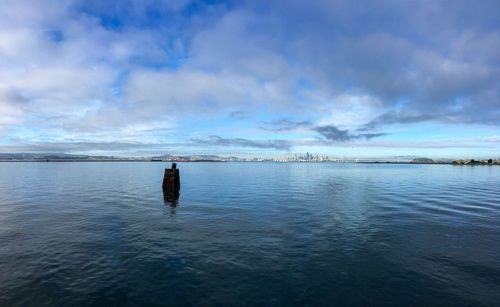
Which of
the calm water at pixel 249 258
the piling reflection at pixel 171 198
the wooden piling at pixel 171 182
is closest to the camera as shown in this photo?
the calm water at pixel 249 258

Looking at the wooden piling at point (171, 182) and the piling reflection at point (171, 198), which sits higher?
the wooden piling at point (171, 182)

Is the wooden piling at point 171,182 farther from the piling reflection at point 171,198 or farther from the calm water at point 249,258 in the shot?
the calm water at point 249,258

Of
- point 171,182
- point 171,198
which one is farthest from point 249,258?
point 171,182

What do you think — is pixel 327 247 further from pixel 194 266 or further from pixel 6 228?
pixel 6 228

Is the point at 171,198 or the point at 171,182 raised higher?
the point at 171,182

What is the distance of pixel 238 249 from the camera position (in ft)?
49.3

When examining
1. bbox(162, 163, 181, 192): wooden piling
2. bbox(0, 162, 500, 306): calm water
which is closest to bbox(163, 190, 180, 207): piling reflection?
bbox(162, 163, 181, 192): wooden piling

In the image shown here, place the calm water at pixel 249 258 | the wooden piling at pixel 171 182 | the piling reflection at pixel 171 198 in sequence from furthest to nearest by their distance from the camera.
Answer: the wooden piling at pixel 171 182, the piling reflection at pixel 171 198, the calm water at pixel 249 258

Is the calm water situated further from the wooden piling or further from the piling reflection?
the wooden piling

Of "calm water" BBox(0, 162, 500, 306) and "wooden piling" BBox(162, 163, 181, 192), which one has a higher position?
"wooden piling" BBox(162, 163, 181, 192)

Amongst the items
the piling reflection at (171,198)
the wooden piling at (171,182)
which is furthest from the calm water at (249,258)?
the wooden piling at (171,182)

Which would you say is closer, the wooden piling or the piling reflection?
the piling reflection

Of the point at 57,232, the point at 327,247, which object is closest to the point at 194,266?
the point at 327,247

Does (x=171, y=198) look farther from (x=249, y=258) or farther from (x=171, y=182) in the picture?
(x=249, y=258)
